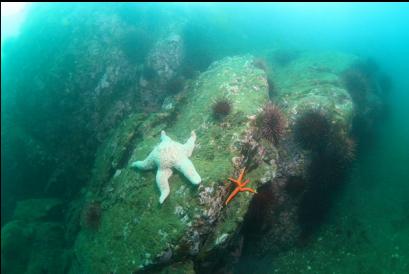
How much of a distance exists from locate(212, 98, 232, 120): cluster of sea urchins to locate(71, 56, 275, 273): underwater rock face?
14cm

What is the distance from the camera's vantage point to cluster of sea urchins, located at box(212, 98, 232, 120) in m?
7.90

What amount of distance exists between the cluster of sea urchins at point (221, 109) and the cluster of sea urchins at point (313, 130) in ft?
7.51

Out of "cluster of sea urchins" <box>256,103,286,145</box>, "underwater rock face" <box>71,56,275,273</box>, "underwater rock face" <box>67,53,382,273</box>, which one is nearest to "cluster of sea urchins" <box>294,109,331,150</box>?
"underwater rock face" <box>67,53,382,273</box>

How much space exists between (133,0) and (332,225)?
56.4 ft

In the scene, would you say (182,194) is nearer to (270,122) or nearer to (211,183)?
(211,183)

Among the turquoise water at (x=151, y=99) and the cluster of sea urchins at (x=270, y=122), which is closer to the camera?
the cluster of sea urchins at (x=270, y=122)

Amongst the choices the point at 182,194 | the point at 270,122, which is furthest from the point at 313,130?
the point at 182,194

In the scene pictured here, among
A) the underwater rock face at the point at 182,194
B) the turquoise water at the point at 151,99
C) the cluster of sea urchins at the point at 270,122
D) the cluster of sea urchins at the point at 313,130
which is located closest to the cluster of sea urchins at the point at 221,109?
the underwater rock face at the point at 182,194

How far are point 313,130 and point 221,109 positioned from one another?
9.20 feet

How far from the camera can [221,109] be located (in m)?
7.90

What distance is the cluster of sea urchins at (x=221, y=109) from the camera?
7.90 metres

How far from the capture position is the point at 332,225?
29.8 feet

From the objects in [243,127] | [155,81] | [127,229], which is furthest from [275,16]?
[127,229]

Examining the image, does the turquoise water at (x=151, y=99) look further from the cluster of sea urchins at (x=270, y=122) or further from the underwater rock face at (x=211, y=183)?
the cluster of sea urchins at (x=270, y=122)
